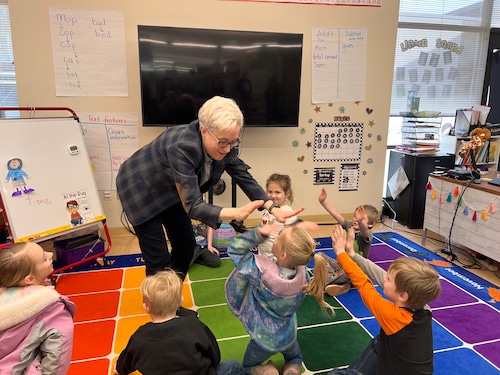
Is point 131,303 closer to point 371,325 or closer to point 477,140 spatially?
point 371,325

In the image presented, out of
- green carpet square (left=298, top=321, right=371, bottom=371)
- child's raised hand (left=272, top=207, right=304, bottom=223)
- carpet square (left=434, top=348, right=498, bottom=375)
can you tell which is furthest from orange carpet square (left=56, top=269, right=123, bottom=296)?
carpet square (left=434, top=348, right=498, bottom=375)

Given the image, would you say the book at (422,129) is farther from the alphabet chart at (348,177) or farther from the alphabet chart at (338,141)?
the alphabet chart at (348,177)

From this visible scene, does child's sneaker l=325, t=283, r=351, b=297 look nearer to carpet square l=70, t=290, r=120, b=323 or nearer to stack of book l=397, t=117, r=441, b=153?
carpet square l=70, t=290, r=120, b=323

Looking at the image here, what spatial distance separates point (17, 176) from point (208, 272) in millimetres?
1462

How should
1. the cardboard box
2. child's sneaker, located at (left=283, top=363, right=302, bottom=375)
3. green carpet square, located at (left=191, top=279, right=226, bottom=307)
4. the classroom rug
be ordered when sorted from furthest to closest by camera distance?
the cardboard box, green carpet square, located at (left=191, top=279, right=226, bottom=307), the classroom rug, child's sneaker, located at (left=283, top=363, right=302, bottom=375)

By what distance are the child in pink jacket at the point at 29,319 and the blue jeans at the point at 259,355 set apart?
2.37ft

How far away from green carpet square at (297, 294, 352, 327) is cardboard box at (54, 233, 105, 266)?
66.4 inches

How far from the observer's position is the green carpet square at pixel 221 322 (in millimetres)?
2076

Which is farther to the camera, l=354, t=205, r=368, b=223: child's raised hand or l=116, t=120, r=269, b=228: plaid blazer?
l=354, t=205, r=368, b=223: child's raised hand

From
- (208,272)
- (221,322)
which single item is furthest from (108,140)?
(221,322)

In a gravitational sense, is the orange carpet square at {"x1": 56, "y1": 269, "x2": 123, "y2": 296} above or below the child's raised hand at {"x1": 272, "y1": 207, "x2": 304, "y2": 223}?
below

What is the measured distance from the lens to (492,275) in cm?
284

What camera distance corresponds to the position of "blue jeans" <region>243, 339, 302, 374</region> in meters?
1.62

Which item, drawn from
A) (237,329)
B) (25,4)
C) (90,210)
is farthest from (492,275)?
(25,4)
